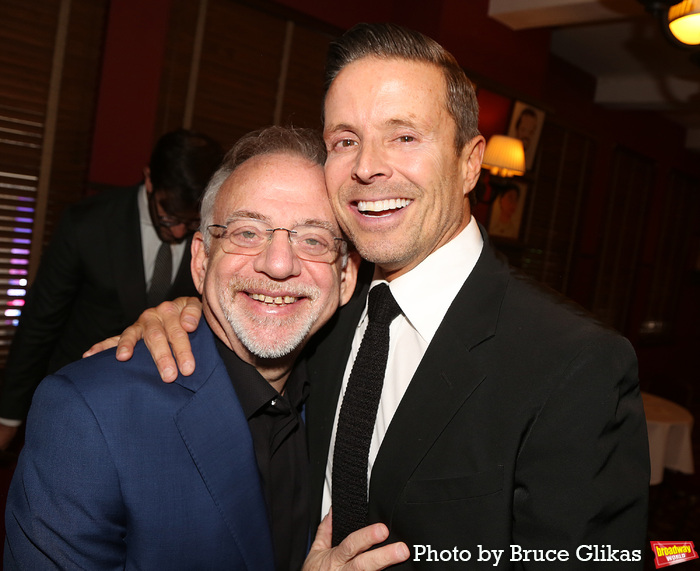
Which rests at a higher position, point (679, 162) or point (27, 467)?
point (679, 162)

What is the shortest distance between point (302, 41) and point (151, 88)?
1.28 meters

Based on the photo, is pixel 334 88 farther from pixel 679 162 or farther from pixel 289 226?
pixel 679 162

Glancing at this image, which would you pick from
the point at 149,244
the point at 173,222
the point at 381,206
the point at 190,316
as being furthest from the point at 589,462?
the point at 149,244

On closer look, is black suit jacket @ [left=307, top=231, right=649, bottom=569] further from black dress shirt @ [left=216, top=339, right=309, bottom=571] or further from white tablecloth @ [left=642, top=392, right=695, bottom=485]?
white tablecloth @ [left=642, top=392, right=695, bottom=485]

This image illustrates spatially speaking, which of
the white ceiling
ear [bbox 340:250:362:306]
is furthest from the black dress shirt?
the white ceiling

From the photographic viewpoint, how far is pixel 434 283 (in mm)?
1388

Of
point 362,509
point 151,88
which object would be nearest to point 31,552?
point 362,509

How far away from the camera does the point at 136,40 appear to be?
347 cm

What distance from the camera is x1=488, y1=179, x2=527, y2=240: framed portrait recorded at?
5383 millimetres

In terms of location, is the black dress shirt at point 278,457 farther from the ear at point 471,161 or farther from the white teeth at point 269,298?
the ear at point 471,161

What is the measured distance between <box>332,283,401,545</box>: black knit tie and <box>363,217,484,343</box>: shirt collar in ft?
0.19

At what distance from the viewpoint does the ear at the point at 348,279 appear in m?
1.64

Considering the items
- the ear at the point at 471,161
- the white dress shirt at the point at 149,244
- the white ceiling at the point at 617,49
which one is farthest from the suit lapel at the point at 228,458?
the white ceiling at the point at 617,49

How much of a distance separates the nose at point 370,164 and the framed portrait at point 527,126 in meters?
3.94
